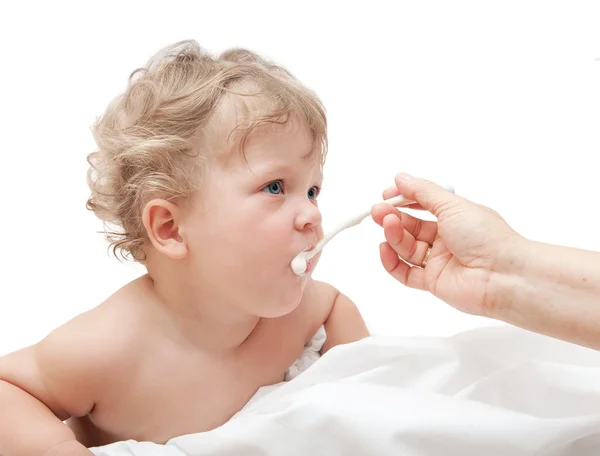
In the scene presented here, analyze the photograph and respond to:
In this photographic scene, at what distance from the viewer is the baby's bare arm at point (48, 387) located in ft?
3.52

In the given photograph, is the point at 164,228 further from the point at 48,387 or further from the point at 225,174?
the point at 48,387

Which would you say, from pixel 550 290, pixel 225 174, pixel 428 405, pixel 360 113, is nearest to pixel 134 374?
pixel 225 174

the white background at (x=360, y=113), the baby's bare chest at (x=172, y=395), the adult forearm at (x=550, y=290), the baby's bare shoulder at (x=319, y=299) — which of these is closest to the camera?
the adult forearm at (x=550, y=290)

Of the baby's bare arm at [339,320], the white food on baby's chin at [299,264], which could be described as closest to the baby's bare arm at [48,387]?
the white food on baby's chin at [299,264]

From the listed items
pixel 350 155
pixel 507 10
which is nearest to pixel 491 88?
pixel 507 10

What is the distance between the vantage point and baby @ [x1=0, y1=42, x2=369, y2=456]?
111cm

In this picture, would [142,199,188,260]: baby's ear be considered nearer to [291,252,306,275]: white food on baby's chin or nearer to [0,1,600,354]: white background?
[291,252,306,275]: white food on baby's chin

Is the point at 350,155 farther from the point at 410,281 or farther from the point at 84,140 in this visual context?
the point at 410,281

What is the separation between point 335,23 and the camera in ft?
7.68

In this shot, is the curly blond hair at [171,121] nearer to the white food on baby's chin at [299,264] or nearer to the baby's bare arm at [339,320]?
the white food on baby's chin at [299,264]

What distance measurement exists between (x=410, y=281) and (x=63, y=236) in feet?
3.00

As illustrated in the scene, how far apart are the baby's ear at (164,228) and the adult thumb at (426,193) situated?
35cm

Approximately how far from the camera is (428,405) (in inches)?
40.5

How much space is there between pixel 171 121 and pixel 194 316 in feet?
1.03
